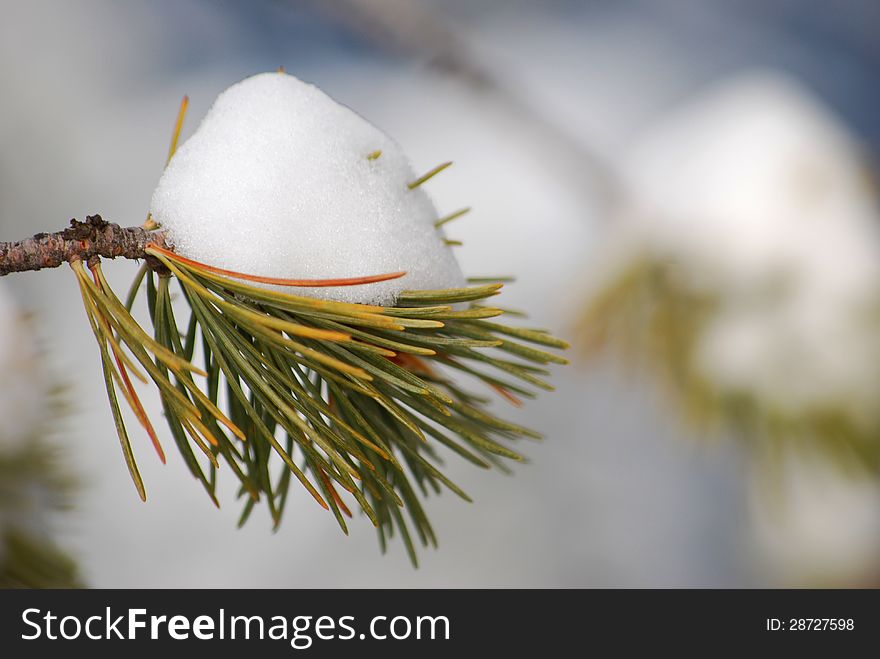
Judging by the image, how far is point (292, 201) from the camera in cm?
27

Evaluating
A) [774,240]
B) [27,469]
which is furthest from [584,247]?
[27,469]

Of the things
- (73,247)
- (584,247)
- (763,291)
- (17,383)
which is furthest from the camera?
(584,247)

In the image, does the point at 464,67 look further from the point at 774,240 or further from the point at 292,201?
the point at 292,201

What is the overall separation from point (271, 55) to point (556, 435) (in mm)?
1002

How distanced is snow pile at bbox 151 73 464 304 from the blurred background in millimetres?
175

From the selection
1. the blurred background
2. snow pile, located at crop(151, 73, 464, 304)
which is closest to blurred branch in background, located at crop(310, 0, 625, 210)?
the blurred background

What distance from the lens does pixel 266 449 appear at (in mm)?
295

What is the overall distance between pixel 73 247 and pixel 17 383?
17 centimetres

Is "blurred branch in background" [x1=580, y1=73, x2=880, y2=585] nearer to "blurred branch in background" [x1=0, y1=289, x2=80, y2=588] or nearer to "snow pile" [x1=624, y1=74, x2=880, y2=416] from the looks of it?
"snow pile" [x1=624, y1=74, x2=880, y2=416]

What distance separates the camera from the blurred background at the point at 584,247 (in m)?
0.64

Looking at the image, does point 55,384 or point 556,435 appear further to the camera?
point 556,435
